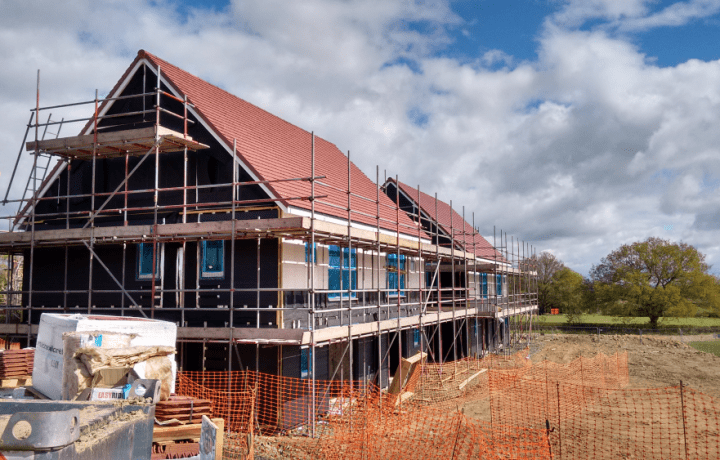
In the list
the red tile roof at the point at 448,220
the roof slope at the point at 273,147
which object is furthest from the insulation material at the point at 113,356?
the red tile roof at the point at 448,220

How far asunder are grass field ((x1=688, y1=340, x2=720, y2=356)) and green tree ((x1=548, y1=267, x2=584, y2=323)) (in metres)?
11.0

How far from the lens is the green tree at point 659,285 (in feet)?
137

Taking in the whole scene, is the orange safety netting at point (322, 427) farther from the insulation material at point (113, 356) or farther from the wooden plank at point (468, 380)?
the wooden plank at point (468, 380)

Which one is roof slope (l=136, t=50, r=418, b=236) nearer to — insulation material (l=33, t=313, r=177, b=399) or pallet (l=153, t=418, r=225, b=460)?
insulation material (l=33, t=313, r=177, b=399)

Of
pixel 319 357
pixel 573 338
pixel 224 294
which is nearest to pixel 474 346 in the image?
pixel 573 338

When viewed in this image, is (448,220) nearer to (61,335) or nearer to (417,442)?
(417,442)

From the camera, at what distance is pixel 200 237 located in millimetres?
13352

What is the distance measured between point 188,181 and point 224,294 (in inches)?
142

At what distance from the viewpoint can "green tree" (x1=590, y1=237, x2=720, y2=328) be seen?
41.8 m

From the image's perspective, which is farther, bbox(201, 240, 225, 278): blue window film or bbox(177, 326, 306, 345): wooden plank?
bbox(201, 240, 225, 278): blue window film

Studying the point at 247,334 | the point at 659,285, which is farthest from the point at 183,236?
the point at 659,285

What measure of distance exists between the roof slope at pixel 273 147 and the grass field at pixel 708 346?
23924 millimetres

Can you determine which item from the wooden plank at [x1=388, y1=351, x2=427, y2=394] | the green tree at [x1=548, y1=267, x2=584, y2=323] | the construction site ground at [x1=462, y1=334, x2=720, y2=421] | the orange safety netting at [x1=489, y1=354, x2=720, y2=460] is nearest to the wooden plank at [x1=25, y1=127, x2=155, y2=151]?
the wooden plank at [x1=388, y1=351, x2=427, y2=394]

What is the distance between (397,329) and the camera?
16312 mm
